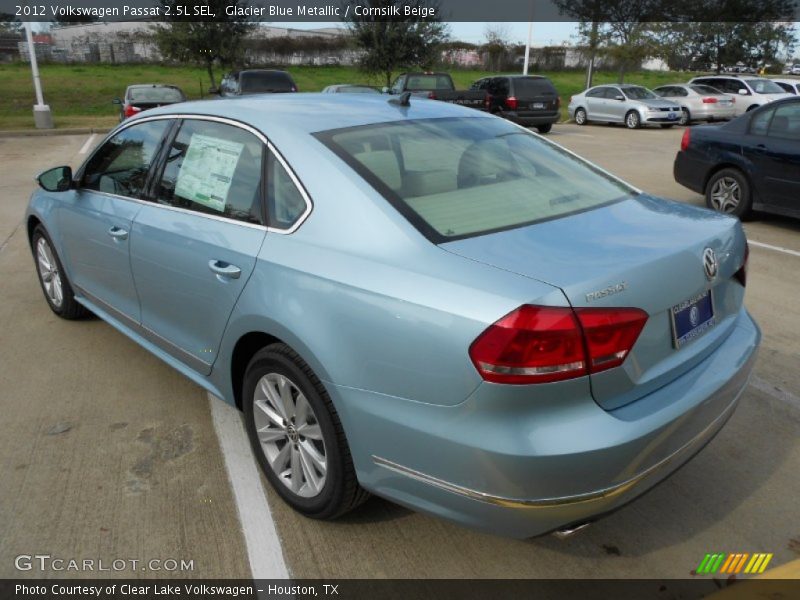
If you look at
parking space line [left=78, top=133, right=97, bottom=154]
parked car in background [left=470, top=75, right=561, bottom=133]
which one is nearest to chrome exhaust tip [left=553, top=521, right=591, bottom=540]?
parking space line [left=78, top=133, right=97, bottom=154]

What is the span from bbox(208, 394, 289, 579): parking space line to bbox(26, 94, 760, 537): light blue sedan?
144 millimetres

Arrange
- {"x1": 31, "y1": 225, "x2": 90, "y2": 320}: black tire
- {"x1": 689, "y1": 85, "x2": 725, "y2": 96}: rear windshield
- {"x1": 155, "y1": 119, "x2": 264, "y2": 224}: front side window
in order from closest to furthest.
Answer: {"x1": 155, "y1": 119, "x2": 264, "y2": 224}: front side window → {"x1": 31, "y1": 225, "x2": 90, "y2": 320}: black tire → {"x1": 689, "y1": 85, "x2": 725, "y2": 96}: rear windshield

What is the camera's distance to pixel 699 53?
41.5m

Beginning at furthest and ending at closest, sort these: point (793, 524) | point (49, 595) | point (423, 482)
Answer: point (793, 524) → point (49, 595) → point (423, 482)

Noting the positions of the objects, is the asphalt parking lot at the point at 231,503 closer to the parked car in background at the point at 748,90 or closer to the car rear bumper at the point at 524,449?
the car rear bumper at the point at 524,449

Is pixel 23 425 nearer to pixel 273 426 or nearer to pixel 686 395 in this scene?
pixel 273 426

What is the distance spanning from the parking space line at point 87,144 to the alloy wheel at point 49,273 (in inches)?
443

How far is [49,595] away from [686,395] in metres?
2.37

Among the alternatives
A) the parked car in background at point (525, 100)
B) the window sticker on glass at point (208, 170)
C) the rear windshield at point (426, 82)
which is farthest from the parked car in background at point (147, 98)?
the window sticker on glass at point (208, 170)

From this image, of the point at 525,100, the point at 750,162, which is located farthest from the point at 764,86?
the point at 750,162

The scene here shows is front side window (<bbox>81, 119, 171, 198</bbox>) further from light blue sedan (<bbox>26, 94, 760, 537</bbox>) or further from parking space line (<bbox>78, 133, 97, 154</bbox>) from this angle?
parking space line (<bbox>78, 133, 97, 154</bbox>)

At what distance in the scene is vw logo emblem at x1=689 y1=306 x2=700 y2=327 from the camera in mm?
2318

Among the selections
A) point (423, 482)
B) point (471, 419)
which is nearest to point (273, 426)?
point (423, 482)

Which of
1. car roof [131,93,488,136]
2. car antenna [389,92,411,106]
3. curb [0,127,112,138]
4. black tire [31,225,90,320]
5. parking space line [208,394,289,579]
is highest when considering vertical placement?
car antenna [389,92,411,106]
